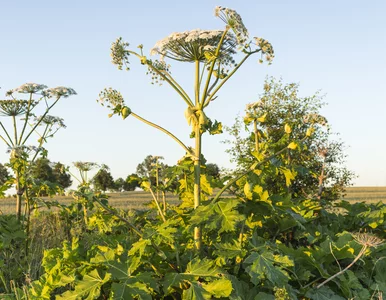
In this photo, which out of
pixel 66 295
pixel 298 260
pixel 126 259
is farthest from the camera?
pixel 298 260

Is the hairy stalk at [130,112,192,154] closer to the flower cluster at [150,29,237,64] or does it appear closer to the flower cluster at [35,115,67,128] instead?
the flower cluster at [150,29,237,64]

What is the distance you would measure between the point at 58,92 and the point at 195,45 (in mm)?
4084

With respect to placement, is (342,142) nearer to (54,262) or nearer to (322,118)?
(322,118)

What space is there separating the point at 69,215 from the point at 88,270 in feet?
14.8

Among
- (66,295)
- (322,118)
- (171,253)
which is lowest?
(66,295)

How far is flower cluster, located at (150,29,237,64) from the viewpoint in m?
4.26

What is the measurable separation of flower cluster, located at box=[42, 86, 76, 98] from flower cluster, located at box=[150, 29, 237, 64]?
3.60m

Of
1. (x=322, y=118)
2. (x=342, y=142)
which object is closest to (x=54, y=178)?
(x=342, y=142)

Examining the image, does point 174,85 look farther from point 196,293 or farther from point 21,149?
point 21,149

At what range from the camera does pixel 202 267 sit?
3906 mm

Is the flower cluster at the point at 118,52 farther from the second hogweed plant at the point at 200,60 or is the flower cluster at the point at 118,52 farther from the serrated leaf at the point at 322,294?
the serrated leaf at the point at 322,294

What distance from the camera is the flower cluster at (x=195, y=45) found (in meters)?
4.26

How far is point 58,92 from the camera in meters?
7.82

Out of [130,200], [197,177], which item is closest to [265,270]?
[197,177]
